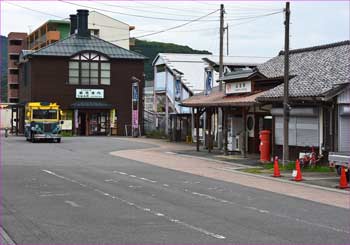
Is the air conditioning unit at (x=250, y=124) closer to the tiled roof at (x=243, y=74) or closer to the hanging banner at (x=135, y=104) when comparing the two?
the tiled roof at (x=243, y=74)

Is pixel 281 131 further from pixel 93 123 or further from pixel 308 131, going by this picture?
pixel 93 123

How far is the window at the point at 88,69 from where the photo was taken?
63656mm

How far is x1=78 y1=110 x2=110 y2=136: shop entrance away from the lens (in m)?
64.2

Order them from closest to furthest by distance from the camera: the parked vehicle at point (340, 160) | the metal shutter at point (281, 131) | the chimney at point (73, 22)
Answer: the parked vehicle at point (340, 160) < the metal shutter at point (281, 131) < the chimney at point (73, 22)

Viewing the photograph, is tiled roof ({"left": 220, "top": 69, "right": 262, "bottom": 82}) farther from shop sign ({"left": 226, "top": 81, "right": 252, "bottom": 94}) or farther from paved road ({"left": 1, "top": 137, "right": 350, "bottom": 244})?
paved road ({"left": 1, "top": 137, "right": 350, "bottom": 244})

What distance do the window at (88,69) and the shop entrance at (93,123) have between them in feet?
10.8

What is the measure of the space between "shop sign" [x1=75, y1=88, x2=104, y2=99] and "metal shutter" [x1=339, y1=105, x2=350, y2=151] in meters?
42.5

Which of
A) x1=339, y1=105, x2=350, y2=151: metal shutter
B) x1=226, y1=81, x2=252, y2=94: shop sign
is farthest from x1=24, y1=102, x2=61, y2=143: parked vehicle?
x1=339, y1=105, x2=350, y2=151: metal shutter

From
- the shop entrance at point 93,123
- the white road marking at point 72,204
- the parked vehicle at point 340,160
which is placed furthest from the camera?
the shop entrance at point 93,123

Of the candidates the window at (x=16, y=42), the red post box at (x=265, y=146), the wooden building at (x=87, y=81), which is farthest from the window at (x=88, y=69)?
the window at (x=16, y=42)

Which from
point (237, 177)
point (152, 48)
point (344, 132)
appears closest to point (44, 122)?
point (237, 177)

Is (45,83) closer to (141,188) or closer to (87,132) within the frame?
(87,132)

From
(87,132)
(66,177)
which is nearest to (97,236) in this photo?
(66,177)

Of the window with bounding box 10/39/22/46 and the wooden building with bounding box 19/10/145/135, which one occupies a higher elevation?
the window with bounding box 10/39/22/46
